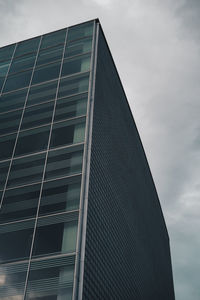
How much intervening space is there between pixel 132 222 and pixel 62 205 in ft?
62.1

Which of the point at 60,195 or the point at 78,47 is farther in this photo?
the point at 78,47

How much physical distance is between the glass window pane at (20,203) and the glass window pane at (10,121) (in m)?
8.46

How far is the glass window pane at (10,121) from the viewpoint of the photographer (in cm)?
3347

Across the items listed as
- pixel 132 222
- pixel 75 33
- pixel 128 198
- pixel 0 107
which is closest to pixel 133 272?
pixel 132 222

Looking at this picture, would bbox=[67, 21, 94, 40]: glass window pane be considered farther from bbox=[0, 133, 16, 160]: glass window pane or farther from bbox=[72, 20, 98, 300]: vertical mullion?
bbox=[0, 133, 16, 160]: glass window pane

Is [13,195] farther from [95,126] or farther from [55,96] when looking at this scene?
[55,96]

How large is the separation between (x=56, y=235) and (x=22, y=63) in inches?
1012

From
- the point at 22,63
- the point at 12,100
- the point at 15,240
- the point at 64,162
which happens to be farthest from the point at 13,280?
the point at 22,63

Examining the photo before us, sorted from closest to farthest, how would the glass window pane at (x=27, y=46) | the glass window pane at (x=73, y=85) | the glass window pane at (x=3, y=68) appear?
the glass window pane at (x=73, y=85), the glass window pane at (x=3, y=68), the glass window pane at (x=27, y=46)

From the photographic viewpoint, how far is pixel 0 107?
120ft

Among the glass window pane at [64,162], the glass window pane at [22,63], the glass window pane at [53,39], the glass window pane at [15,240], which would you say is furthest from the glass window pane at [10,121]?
the glass window pane at [53,39]

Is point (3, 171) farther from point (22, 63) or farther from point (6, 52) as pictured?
point (6, 52)

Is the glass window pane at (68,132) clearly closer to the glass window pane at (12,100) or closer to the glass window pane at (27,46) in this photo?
the glass window pane at (12,100)

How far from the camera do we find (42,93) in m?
35.6
